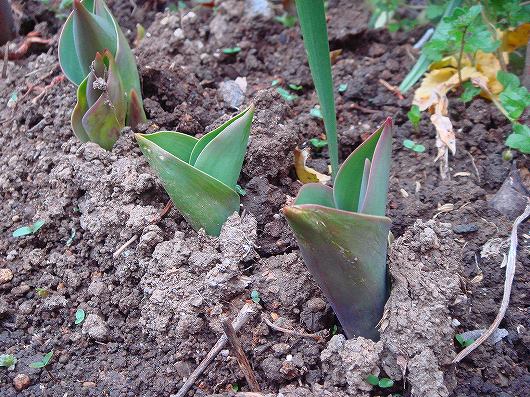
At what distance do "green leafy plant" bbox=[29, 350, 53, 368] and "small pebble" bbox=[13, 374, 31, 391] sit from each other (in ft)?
0.11

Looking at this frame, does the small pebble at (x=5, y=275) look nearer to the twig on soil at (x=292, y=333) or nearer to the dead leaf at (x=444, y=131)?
the twig on soil at (x=292, y=333)

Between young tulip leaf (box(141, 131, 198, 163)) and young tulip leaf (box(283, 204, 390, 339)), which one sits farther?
young tulip leaf (box(141, 131, 198, 163))

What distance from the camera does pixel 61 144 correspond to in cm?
191

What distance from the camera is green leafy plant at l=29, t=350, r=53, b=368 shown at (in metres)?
1.41

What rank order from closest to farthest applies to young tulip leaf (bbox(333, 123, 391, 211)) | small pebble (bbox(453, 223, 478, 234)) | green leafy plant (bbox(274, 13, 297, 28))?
1. young tulip leaf (bbox(333, 123, 391, 211))
2. small pebble (bbox(453, 223, 478, 234))
3. green leafy plant (bbox(274, 13, 297, 28))

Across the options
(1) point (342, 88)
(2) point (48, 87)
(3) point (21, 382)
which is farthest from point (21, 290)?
(1) point (342, 88)

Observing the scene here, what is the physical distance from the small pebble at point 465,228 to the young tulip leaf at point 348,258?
0.34 metres

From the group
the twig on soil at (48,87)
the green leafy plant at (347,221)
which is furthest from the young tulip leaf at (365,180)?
the twig on soil at (48,87)

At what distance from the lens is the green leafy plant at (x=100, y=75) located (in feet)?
5.55

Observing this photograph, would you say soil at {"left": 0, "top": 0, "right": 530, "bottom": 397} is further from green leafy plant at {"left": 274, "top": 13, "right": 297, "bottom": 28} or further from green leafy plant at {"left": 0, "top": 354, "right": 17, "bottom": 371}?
green leafy plant at {"left": 274, "top": 13, "right": 297, "bottom": 28}

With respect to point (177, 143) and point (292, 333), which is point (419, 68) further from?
point (292, 333)

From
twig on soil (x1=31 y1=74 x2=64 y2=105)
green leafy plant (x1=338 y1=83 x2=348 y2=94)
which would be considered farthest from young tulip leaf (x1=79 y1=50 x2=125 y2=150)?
green leafy plant (x1=338 y1=83 x2=348 y2=94)

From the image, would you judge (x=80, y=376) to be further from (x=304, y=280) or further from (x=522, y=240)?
(x=522, y=240)

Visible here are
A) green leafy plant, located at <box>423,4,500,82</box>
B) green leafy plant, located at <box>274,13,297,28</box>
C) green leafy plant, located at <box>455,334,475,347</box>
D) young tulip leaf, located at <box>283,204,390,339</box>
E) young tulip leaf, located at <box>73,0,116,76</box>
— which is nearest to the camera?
young tulip leaf, located at <box>283,204,390,339</box>
